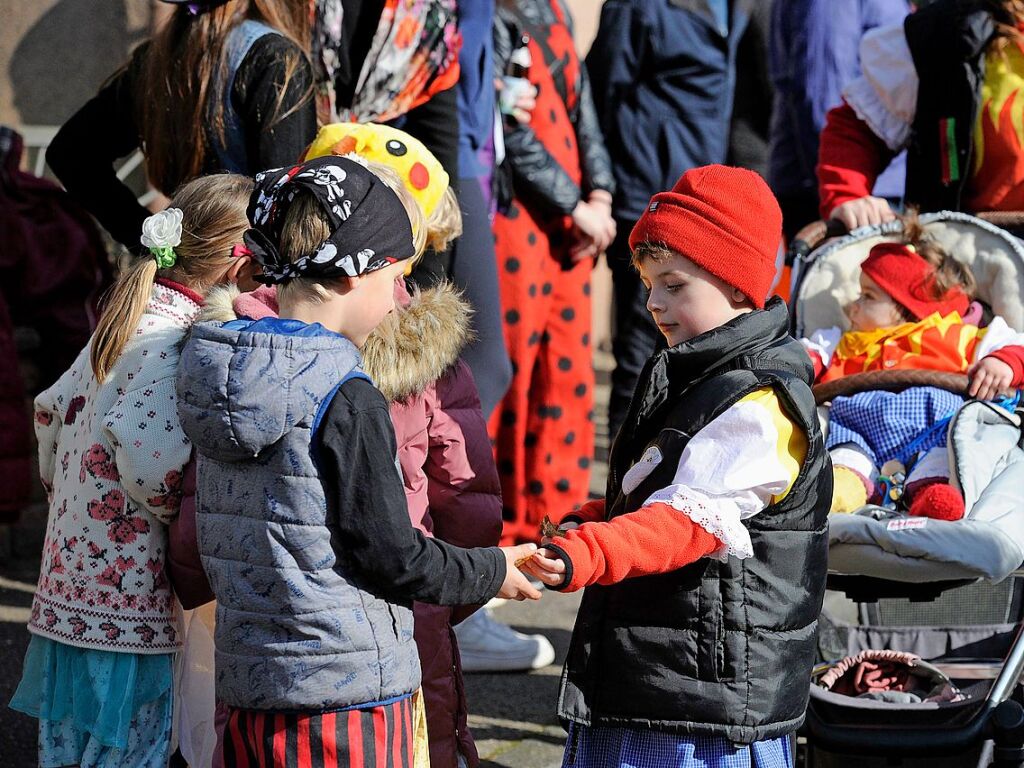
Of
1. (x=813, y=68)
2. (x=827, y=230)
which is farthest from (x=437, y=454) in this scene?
(x=813, y=68)

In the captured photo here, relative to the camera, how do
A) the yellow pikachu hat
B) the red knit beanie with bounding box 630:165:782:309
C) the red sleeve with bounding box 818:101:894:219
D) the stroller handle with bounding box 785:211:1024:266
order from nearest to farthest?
1. the red knit beanie with bounding box 630:165:782:309
2. the yellow pikachu hat
3. the stroller handle with bounding box 785:211:1024:266
4. the red sleeve with bounding box 818:101:894:219

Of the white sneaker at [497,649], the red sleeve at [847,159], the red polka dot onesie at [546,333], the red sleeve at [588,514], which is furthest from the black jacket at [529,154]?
the red sleeve at [588,514]

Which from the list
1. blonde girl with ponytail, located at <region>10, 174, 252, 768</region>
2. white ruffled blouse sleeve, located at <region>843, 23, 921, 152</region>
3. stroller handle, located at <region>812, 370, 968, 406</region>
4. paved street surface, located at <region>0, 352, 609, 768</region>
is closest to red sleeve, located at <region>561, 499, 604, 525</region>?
blonde girl with ponytail, located at <region>10, 174, 252, 768</region>

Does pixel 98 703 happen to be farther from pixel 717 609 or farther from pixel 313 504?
pixel 717 609

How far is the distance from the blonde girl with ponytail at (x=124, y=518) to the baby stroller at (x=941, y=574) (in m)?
1.44

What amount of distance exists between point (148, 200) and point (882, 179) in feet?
9.74

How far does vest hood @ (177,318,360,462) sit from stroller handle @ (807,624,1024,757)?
148 cm

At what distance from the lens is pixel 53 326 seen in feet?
17.4

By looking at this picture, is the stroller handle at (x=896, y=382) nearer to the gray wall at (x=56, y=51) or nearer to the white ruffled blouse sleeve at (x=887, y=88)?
the white ruffled blouse sleeve at (x=887, y=88)

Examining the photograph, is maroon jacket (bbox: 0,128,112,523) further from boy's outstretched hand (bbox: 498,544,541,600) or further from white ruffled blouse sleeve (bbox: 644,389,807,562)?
white ruffled blouse sleeve (bbox: 644,389,807,562)

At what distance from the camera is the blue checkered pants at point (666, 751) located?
2.46m

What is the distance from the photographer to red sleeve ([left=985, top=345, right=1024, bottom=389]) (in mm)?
3438

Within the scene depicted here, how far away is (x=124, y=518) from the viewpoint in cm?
282

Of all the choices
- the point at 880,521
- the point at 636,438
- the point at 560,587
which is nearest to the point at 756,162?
the point at 880,521
